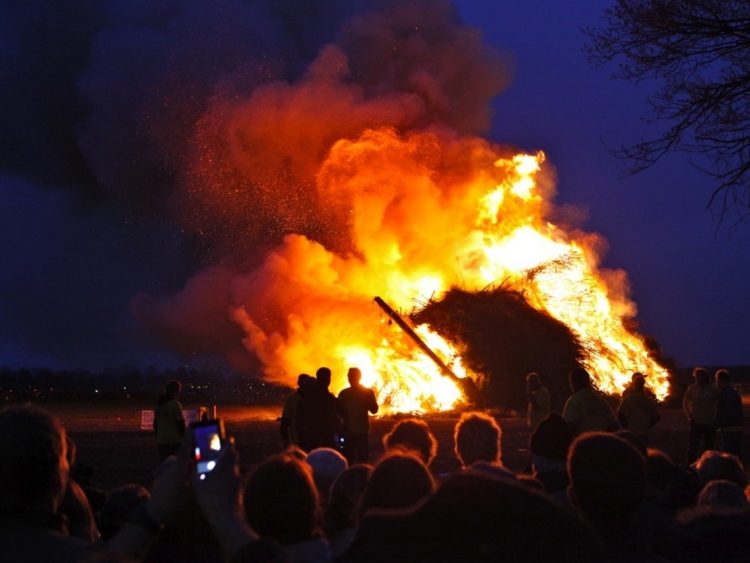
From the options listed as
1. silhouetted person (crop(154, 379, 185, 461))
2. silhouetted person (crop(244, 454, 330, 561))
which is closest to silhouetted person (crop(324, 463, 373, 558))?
silhouetted person (crop(244, 454, 330, 561))

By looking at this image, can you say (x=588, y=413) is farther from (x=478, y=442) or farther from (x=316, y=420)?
(x=478, y=442)

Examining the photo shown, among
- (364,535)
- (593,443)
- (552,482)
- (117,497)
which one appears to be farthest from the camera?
(552,482)

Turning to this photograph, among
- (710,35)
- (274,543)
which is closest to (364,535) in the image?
(274,543)

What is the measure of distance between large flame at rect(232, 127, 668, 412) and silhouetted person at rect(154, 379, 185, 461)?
14.5 metres

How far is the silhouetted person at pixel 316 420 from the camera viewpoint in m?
10.0

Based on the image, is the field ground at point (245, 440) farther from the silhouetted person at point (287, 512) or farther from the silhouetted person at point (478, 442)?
the silhouetted person at point (287, 512)

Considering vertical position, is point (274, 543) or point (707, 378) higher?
point (707, 378)

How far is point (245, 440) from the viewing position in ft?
60.7

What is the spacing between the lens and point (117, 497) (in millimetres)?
4363

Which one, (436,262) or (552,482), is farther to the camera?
(436,262)

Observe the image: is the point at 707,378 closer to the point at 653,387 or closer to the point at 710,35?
the point at 710,35

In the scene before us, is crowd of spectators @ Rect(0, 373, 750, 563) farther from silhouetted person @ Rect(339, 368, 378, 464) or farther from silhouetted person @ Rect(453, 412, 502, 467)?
silhouetted person @ Rect(339, 368, 378, 464)

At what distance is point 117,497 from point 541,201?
24.6 meters

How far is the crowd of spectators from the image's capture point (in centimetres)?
222
